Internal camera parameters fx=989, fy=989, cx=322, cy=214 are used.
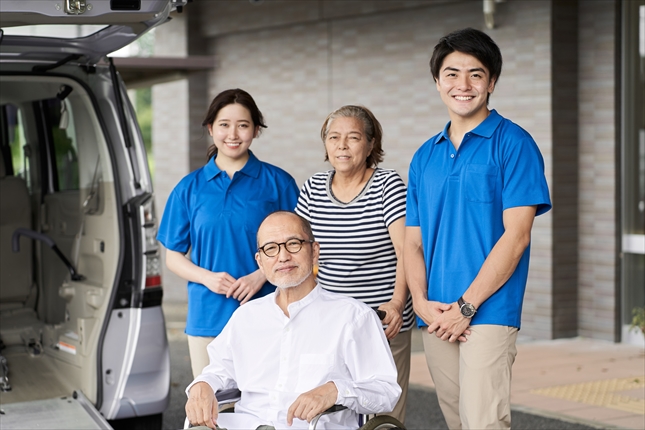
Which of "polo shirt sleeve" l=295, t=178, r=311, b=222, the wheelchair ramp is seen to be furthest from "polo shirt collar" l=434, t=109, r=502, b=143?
the wheelchair ramp

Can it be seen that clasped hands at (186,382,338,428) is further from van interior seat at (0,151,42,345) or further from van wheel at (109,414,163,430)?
van interior seat at (0,151,42,345)

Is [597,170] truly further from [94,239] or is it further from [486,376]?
[486,376]

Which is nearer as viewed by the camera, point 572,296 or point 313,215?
point 313,215

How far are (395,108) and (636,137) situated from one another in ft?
8.05

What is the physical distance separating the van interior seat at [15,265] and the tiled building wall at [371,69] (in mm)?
4258

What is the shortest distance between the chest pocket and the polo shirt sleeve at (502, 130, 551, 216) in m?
0.04

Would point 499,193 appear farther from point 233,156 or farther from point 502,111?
point 502,111

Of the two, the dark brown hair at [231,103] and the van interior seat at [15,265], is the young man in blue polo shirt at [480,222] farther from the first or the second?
the van interior seat at [15,265]

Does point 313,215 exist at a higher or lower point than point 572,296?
higher

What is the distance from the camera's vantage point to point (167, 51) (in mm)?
12180

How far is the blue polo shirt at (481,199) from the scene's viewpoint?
355 centimetres

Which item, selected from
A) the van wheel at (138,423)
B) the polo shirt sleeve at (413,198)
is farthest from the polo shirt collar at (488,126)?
the van wheel at (138,423)

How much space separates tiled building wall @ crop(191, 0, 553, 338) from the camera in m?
8.48

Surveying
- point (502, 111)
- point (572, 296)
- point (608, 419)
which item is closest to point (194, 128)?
point (502, 111)
